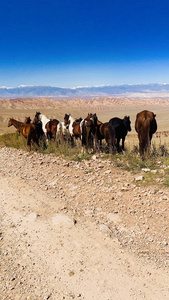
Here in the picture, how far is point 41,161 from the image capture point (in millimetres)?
8117

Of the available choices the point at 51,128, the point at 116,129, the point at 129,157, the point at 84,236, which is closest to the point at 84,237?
the point at 84,236

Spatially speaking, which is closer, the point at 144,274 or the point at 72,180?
the point at 144,274

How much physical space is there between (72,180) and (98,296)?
11.8 feet

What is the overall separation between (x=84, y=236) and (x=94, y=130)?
5.40 metres

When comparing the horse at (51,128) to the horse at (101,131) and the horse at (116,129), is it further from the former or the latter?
the horse at (116,129)

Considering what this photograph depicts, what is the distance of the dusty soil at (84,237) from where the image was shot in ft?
11.1

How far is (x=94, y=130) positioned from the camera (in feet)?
30.2

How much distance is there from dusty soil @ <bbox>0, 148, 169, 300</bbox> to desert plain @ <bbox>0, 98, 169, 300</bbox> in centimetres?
1

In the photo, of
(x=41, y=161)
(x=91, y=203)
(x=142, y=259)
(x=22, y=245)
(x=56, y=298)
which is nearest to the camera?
(x=56, y=298)

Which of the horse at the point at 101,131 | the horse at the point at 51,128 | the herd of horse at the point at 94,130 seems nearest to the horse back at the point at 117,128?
the herd of horse at the point at 94,130

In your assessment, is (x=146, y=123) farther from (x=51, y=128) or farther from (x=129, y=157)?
(x=51, y=128)

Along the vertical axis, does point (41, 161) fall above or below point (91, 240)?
above

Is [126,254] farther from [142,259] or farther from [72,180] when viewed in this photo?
[72,180]

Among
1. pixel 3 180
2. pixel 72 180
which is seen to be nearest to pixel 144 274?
pixel 72 180
